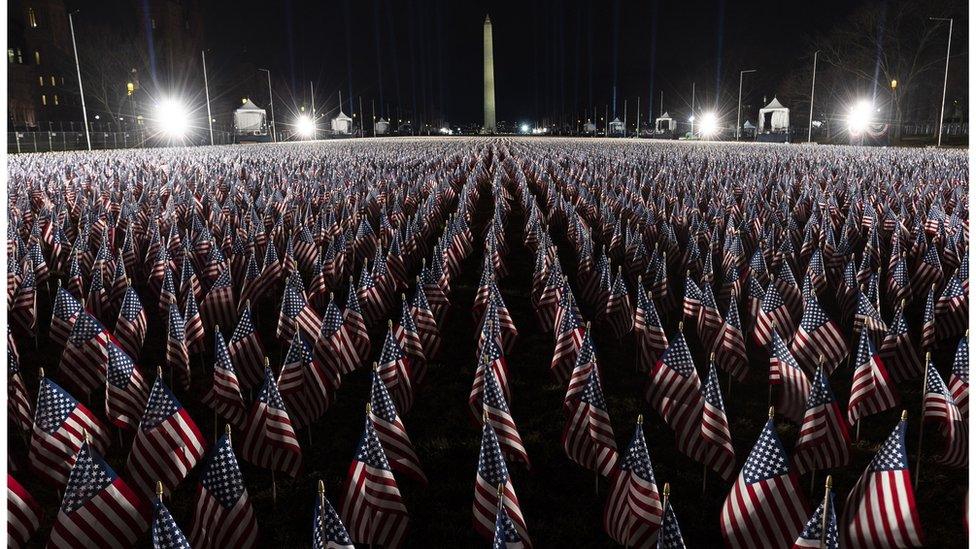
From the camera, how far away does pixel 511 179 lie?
1287 inches

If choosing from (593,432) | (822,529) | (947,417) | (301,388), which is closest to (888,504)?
(822,529)

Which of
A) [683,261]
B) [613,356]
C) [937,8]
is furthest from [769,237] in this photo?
[937,8]

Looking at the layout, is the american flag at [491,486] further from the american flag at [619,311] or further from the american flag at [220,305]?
the american flag at [220,305]

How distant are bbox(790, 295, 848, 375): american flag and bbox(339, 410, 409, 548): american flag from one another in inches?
Answer: 191

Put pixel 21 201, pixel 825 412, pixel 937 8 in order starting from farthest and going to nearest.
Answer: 1. pixel 937 8
2. pixel 21 201
3. pixel 825 412

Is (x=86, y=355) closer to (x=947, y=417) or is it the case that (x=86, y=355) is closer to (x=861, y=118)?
(x=947, y=417)

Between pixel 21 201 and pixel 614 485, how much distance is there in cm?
1966

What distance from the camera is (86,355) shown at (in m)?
7.82

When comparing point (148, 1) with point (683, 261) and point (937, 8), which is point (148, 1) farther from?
A: point (683, 261)

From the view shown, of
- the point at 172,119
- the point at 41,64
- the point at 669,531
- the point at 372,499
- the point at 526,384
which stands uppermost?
the point at 41,64

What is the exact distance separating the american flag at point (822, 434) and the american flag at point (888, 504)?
1.06 metres

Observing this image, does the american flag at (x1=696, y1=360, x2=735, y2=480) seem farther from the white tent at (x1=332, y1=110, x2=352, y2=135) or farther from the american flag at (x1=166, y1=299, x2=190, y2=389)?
the white tent at (x1=332, y1=110, x2=352, y2=135)

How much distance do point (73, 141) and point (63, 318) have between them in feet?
209

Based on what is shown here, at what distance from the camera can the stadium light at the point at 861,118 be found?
68.6 metres
